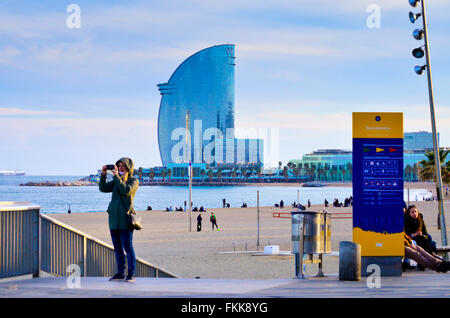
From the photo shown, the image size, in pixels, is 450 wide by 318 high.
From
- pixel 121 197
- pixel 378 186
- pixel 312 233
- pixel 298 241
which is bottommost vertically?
pixel 298 241

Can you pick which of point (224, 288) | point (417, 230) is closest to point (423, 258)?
point (417, 230)

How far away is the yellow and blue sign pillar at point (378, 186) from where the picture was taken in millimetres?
9891

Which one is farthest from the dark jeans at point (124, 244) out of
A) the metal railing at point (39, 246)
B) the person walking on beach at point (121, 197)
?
the metal railing at point (39, 246)

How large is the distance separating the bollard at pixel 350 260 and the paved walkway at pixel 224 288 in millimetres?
157

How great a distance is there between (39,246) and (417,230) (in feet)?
20.7

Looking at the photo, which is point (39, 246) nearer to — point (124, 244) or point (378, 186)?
point (124, 244)

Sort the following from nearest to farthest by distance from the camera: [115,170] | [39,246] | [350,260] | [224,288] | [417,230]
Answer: [224,288]
[115,170]
[39,246]
[350,260]
[417,230]

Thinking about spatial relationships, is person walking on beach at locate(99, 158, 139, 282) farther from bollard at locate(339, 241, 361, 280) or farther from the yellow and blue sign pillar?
the yellow and blue sign pillar

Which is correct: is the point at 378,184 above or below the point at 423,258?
above

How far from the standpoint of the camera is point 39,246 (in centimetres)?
895

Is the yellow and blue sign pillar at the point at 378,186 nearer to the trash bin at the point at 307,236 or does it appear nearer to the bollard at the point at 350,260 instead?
the trash bin at the point at 307,236
